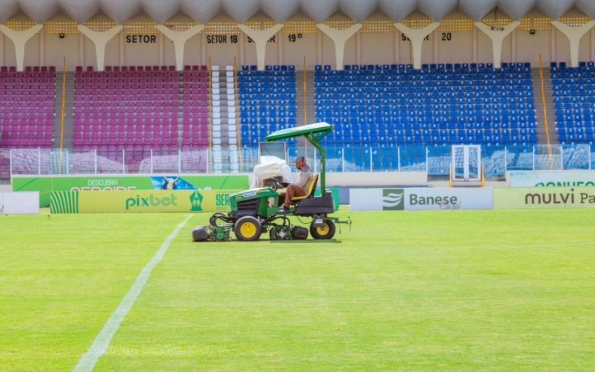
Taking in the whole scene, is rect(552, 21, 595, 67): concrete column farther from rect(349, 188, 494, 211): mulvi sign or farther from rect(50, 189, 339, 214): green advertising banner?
rect(50, 189, 339, 214): green advertising banner

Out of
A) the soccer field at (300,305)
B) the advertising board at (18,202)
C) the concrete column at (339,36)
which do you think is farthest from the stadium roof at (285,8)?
the soccer field at (300,305)

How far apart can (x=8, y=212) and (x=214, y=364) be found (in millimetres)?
33513

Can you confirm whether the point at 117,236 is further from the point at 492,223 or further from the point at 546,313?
the point at 546,313

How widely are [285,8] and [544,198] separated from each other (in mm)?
19837

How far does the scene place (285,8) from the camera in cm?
5475

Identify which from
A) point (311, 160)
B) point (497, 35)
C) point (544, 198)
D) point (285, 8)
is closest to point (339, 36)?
point (285, 8)

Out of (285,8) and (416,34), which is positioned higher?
(285,8)

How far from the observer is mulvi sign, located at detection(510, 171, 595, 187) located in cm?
4647

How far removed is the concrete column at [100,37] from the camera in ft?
182

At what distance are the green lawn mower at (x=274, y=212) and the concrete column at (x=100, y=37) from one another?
33943mm

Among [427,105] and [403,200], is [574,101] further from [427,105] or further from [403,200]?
[403,200]

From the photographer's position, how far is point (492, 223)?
30781 millimetres

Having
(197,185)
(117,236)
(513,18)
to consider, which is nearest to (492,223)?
(117,236)

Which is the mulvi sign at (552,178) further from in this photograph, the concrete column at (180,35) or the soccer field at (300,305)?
the soccer field at (300,305)
